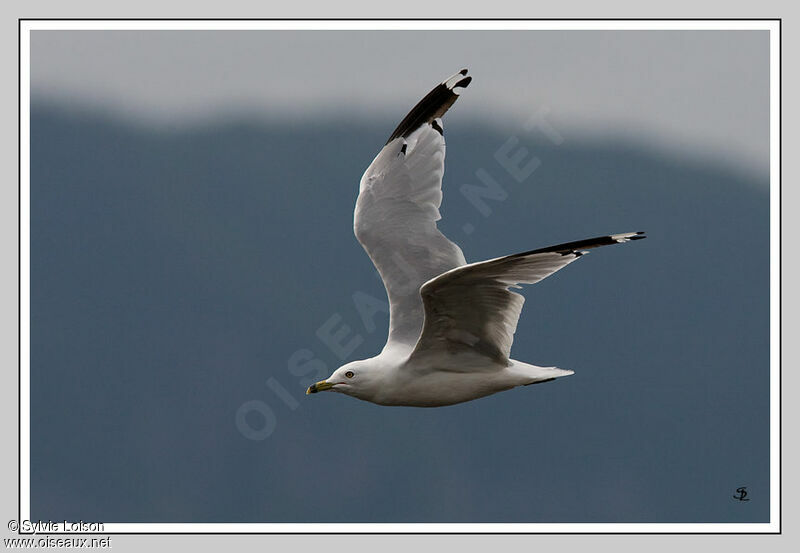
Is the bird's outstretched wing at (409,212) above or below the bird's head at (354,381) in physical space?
above

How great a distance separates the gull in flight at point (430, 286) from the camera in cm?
507

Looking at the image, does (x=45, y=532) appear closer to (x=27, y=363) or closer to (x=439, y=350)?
(x=27, y=363)

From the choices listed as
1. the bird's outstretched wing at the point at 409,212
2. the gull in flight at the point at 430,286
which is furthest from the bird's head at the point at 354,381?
the bird's outstretched wing at the point at 409,212

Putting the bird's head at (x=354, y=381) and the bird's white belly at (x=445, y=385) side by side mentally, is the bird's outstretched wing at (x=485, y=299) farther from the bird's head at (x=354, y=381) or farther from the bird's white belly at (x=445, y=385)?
the bird's head at (x=354, y=381)

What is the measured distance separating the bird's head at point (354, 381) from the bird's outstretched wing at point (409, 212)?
40 cm

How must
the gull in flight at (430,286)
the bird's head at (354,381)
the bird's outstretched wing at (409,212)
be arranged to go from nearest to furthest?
the gull in flight at (430,286) → the bird's head at (354,381) → the bird's outstretched wing at (409,212)

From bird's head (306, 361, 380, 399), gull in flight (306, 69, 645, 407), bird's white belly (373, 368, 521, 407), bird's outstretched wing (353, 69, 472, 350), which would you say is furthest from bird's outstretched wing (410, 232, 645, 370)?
bird's outstretched wing (353, 69, 472, 350)

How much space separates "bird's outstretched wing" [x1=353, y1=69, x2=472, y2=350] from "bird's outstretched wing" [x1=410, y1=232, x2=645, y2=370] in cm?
56

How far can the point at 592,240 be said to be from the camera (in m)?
4.71

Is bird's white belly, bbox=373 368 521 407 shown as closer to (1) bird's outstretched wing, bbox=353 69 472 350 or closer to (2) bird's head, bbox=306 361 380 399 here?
(2) bird's head, bbox=306 361 380 399

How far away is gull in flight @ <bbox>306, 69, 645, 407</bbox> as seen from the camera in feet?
16.6

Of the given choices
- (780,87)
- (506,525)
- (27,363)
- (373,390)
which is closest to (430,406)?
(373,390)

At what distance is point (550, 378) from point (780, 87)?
3328 millimetres

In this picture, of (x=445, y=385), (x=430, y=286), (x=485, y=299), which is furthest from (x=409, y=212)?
(x=430, y=286)
